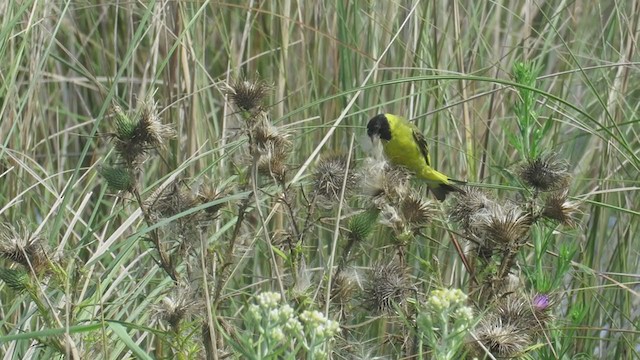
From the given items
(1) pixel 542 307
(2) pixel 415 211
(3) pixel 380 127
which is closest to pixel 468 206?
(2) pixel 415 211

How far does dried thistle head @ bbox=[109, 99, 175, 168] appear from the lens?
1618 millimetres

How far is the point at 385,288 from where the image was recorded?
158 centimetres

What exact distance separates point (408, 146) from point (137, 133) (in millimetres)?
1218

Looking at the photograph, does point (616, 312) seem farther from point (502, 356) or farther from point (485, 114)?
point (502, 356)

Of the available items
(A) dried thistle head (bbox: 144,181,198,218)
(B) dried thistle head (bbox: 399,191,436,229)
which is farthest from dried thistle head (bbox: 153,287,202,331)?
(B) dried thistle head (bbox: 399,191,436,229)

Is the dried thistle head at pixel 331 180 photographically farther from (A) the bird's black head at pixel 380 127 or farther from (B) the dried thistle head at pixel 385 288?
(A) the bird's black head at pixel 380 127

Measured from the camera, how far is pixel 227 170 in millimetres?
2809

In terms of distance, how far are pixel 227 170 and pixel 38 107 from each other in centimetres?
60

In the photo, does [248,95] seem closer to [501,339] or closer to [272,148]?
[272,148]

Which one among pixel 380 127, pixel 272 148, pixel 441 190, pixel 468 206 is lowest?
pixel 441 190

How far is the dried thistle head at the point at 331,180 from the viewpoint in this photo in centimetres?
174

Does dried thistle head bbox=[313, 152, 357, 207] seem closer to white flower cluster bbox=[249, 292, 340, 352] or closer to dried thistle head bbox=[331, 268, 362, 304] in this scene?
dried thistle head bbox=[331, 268, 362, 304]

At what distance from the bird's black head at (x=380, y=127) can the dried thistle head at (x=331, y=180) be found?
0.71 meters

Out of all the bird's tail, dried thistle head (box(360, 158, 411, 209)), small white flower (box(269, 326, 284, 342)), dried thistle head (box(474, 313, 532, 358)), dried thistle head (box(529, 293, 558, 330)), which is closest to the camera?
small white flower (box(269, 326, 284, 342))
